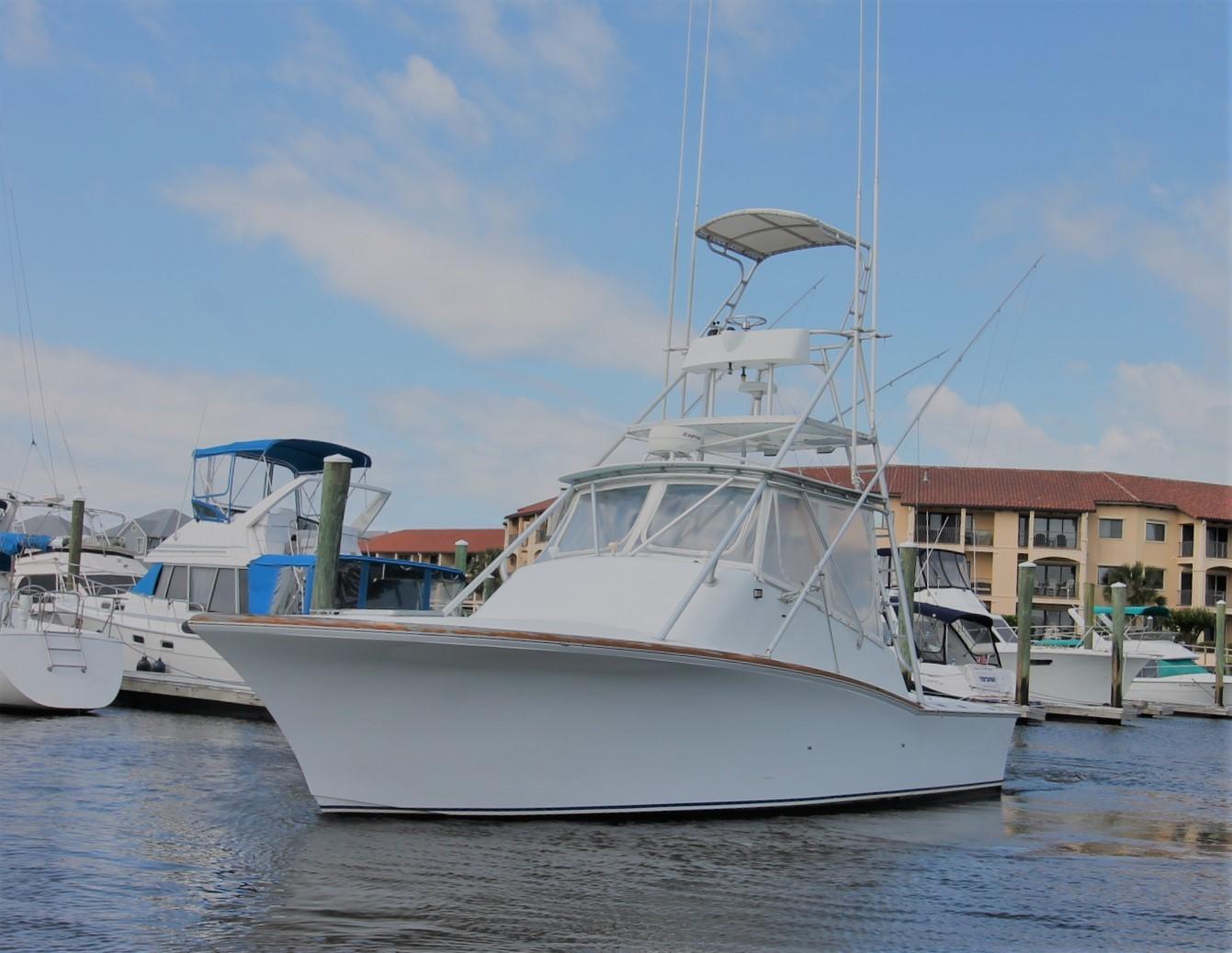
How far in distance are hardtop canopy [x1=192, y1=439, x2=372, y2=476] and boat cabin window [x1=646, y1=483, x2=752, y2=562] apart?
13037 millimetres

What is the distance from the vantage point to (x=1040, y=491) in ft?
201

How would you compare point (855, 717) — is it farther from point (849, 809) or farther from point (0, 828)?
point (0, 828)

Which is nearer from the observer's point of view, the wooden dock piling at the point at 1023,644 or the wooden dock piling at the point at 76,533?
the wooden dock piling at the point at 76,533

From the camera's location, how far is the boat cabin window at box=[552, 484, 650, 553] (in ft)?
36.7

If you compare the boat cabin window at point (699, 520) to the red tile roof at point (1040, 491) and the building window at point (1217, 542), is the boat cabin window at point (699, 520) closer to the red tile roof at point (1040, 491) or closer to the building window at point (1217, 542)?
the red tile roof at point (1040, 491)

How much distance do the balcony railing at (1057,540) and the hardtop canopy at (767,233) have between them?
5054 centimetres

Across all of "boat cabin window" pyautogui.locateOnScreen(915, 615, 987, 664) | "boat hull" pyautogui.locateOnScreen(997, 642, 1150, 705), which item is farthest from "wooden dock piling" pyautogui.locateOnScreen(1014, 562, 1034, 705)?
"boat hull" pyautogui.locateOnScreen(997, 642, 1150, 705)

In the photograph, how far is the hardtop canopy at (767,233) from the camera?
12.9 m

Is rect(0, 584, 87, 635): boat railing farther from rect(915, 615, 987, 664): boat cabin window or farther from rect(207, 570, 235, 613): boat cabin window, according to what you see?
rect(915, 615, 987, 664): boat cabin window

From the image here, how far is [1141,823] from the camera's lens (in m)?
12.1

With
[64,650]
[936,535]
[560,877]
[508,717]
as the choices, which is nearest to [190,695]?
[64,650]

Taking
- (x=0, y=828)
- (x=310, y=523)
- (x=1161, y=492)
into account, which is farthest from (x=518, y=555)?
(x=0, y=828)

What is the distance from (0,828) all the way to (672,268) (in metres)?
8.05

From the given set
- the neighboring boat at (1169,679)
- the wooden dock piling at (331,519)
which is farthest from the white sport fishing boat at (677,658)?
the neighboring boat at (1169,679)
